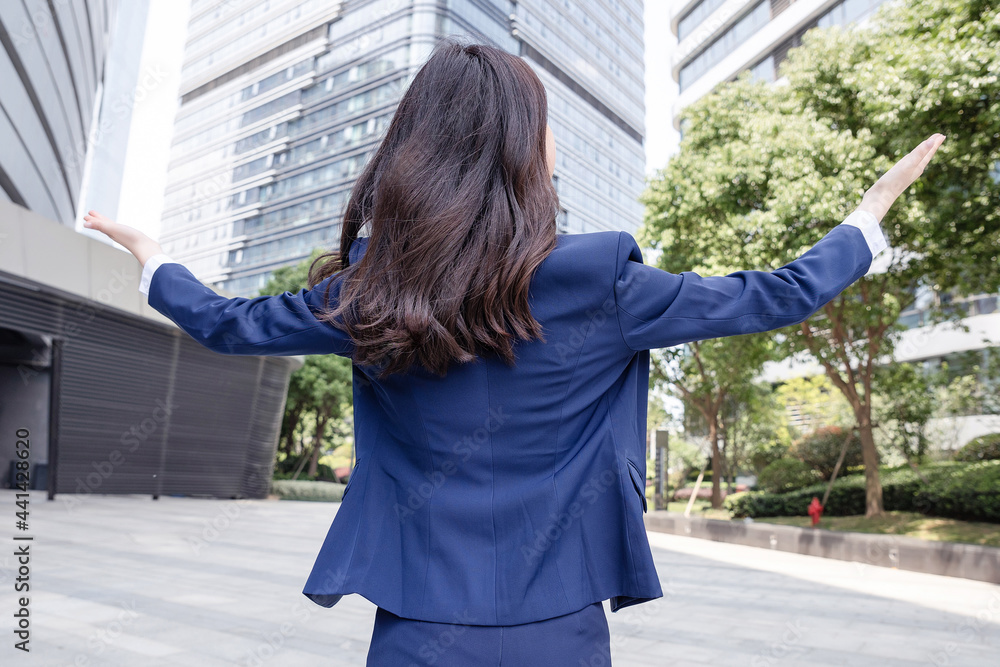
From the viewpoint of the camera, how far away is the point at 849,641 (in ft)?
17.8

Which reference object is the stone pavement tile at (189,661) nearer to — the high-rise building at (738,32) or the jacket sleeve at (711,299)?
the jacket sleeve at (711,299)

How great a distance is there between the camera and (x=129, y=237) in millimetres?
1354

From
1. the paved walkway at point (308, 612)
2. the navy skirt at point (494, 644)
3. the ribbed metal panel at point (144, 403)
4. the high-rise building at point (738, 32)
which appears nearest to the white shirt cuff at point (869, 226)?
the navy skirt at point (494, 644)

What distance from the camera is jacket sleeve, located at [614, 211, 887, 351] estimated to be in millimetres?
1115

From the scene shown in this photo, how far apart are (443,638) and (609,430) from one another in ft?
1.38

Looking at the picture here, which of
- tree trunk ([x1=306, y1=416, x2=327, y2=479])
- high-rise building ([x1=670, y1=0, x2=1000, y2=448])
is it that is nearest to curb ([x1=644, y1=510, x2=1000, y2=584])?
high-rise building ([x1=670, y1=0, x2=1000, y2=448])

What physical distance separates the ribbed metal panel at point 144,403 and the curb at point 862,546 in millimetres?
11997

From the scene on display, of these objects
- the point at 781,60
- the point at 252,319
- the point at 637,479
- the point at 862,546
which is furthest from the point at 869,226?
the point at 781,60

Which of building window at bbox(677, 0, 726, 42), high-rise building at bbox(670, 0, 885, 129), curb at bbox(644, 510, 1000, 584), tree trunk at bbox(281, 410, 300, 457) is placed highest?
Answer: building window at bbox(677, 0, 726, 42)

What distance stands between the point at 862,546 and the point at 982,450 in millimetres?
8345

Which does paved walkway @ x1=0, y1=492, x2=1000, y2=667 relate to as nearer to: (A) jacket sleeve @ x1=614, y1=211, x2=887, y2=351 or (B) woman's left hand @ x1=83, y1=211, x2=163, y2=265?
(B) woman's left hand @ x1=83, y1=211, x2=163, y2=265

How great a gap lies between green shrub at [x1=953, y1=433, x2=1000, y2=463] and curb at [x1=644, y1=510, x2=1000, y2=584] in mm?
7142

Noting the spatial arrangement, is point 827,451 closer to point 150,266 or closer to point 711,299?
point 711,299

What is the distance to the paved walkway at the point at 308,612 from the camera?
4445 millimetres
